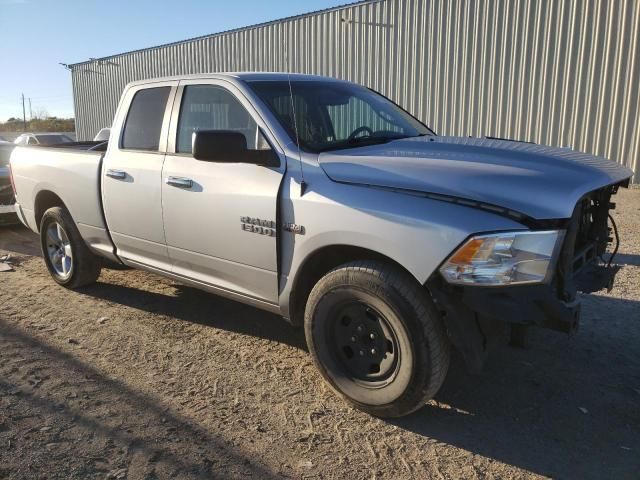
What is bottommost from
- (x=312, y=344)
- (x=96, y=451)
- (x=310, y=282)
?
(x=96, y=451)

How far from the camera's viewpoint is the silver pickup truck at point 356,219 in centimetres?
256

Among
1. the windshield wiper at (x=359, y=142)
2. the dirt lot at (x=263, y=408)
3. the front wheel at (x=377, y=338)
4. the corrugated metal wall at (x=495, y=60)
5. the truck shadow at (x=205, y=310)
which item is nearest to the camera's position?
the dirt lot at (x=263, y=408)

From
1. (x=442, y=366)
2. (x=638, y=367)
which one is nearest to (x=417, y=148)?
(x=442, y=366)

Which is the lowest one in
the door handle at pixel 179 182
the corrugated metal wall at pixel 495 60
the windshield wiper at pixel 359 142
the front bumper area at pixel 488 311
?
the front bumper area at pixel 488 311

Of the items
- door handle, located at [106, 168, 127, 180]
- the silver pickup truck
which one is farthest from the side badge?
door handle, located at [106, 168, 127, 180]

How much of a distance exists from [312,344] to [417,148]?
4.42 ft

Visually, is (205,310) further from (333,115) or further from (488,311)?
(488,311)

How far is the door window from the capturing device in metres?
3.57

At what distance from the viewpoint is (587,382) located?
3461 millimetres

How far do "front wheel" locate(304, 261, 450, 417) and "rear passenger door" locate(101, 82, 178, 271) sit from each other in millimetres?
1595

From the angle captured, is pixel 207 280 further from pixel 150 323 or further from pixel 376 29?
pixel 376 29

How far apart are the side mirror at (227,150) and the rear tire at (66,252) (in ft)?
8.09

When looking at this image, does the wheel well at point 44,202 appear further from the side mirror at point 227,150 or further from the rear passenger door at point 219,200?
the side mirror at point 227,150

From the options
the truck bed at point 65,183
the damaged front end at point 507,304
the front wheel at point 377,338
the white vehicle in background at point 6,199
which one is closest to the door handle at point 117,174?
the truck bed at point 65,183
